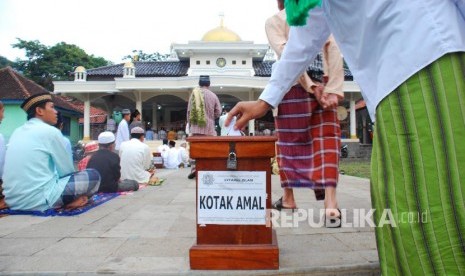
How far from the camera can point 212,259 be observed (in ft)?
5.59

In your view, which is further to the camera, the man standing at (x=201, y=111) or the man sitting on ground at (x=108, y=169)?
the man standing at (x=201, y=111)

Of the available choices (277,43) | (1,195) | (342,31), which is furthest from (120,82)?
(342,31)

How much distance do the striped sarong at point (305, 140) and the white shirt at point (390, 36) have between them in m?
1.51

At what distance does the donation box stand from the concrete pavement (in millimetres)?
65

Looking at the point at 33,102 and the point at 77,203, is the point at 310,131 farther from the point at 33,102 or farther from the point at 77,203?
the point at 33,102

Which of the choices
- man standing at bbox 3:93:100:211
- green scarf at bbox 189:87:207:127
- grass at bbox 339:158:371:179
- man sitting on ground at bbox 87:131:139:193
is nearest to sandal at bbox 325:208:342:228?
man standing at bbox 3:93:100:211

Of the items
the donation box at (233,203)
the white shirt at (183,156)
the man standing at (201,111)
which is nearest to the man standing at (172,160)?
the white shirt at (183,156)

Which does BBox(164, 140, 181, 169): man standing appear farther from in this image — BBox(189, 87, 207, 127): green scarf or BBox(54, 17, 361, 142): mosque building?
BBox(54, 17, 361, 142): mosque building

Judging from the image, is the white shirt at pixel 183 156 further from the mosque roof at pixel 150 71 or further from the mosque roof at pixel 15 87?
the mosque roof at pixel 15 87

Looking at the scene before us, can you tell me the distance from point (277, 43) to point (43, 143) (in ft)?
7.03

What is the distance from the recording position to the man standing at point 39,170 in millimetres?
3246

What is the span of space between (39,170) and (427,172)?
316 centimetres

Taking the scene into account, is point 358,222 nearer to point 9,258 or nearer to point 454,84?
point 454,84

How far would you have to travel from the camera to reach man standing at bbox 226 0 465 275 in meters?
0.89
